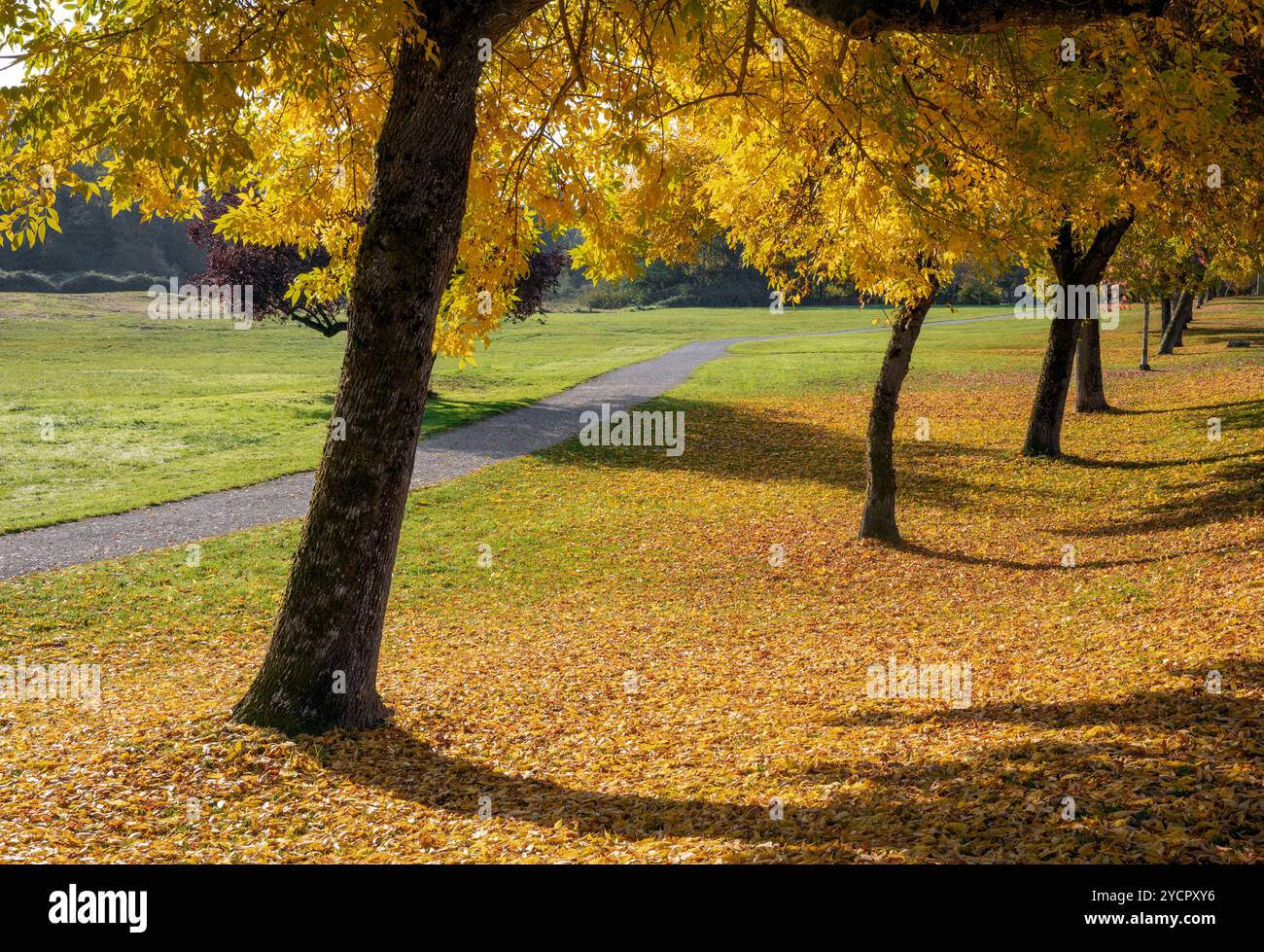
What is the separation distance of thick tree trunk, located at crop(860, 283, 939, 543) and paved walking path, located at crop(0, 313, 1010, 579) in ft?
29.0

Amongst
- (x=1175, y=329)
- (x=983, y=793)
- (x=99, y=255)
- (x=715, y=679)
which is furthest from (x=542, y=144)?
(x=99, y=255)

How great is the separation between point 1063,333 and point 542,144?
13.7 meters

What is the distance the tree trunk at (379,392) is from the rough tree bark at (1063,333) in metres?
14.2

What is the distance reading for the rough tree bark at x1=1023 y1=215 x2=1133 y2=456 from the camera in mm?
18469

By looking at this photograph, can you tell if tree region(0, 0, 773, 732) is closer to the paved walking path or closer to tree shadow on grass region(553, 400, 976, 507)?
the paved walking path

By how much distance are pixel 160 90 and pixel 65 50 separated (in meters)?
0.76

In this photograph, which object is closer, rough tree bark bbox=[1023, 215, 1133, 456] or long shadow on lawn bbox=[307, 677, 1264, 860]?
long shadow on lawn bbox=[307, 677, 1264, 860]

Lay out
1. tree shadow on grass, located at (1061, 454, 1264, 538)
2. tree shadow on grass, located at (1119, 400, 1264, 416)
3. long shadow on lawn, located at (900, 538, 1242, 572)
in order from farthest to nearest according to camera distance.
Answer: tree shadow on grass, located at (1119, 400, 1264, 416)
tree shadow on grass, located at (1061, 454, 1264, 538)
long shadow on lawn, located at (900, 538, 1242, 572)

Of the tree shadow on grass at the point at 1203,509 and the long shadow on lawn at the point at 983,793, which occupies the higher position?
the tree shadow on grass at the point at 1203,509

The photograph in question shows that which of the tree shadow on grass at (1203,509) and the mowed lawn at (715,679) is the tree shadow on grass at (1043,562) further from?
the tree shadow on grass at (1203,509)

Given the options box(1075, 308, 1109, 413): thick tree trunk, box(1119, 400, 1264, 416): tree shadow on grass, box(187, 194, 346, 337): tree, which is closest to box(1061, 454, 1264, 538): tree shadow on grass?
box(1119, 400, 1264, 416): tree shadow on grass

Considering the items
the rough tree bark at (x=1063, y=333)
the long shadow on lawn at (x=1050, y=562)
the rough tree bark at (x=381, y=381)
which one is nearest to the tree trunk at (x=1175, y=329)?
the rough tree bark at (x=1063, y=333)

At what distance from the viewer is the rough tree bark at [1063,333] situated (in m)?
18.5

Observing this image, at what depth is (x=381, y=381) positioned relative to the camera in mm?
7031
